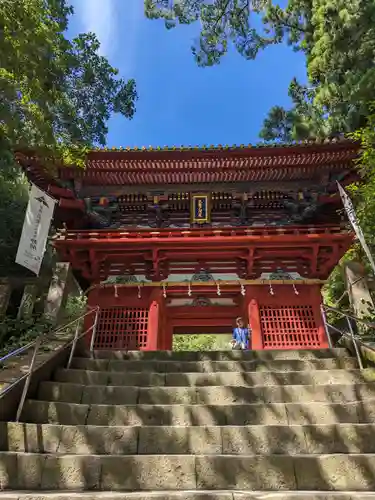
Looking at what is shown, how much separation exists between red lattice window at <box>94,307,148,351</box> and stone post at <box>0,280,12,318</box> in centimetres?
258

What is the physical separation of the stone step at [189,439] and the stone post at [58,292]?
4843 millimetres

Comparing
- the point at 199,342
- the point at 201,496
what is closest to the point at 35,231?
the point at 201,496

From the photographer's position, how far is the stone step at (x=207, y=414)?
14.6 ft

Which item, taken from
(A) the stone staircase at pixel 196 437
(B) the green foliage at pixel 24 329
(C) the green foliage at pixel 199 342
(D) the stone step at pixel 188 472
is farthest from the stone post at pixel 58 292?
(C) the green foliage at pixel 199 342

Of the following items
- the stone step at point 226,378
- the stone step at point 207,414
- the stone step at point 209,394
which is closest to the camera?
the stone step at point 207,414

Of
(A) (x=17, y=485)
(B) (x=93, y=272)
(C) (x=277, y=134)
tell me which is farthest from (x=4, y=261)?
(C) (x=277, y=134)

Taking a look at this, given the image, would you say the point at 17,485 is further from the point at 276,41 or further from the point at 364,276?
the point at 276,41

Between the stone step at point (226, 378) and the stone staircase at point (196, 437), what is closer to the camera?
the stone staircase at point (196, 437)

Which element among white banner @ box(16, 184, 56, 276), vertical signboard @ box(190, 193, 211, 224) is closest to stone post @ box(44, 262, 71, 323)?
white banner @ box(16, 184, 56, 276)

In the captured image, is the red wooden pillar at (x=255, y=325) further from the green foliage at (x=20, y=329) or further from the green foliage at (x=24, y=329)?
the green foliage at (x=20, y=329)

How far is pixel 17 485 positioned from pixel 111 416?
4.28 ft

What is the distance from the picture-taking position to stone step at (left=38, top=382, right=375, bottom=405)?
4906mm

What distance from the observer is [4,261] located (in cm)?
1076

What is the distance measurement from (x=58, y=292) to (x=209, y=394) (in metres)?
5.52
